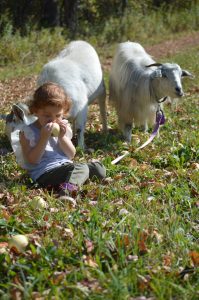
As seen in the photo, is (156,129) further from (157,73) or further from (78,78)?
(78,78)

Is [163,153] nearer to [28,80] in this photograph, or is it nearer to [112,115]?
[112,115]

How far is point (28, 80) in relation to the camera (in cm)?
1177

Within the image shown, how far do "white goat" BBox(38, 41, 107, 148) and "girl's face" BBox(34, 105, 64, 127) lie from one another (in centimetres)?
152

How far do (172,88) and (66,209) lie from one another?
3057 millimetres

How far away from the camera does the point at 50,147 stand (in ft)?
15.2

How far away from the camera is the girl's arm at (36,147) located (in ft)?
14.1

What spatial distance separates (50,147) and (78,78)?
1.85m

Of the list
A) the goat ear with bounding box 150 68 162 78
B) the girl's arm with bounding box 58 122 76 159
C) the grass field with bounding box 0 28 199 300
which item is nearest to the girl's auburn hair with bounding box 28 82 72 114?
the girl's arm with bounding box 58 122 76 159

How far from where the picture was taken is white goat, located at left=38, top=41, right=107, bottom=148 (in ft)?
19.8

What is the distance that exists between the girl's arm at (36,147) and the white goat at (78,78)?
1.56 m

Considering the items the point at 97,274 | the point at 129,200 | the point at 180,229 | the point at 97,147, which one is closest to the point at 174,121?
the point at 97,147

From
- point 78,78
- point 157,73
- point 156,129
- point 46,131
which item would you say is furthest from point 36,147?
point 157,73

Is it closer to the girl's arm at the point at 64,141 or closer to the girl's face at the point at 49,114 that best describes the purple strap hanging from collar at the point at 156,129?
the girl's arm at the point at 64,141

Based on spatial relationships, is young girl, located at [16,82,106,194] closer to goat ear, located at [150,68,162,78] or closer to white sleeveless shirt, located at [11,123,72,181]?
white sleeveless shirt, located at [11,123,72,181]
